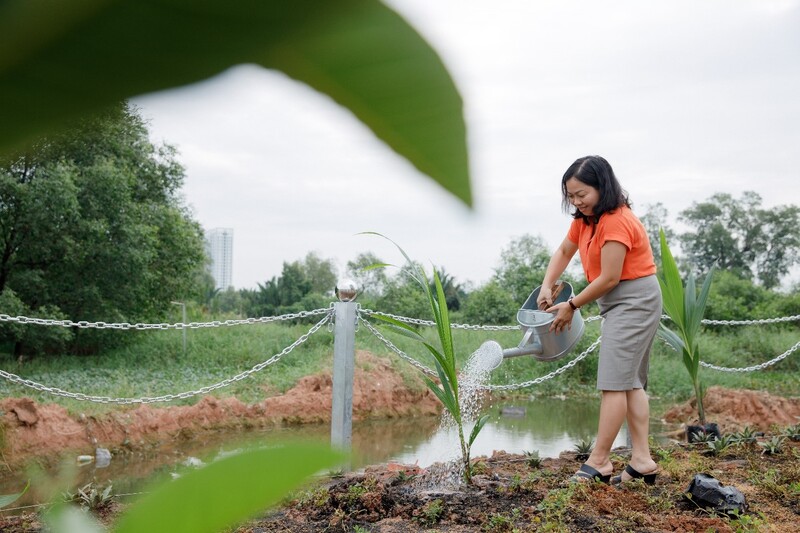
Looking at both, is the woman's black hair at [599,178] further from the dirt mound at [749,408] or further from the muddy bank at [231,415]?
the dirt mound at [749,408]

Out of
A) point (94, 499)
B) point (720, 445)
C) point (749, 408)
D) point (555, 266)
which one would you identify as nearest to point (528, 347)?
point (555, 266)

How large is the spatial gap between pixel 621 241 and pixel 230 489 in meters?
2.21

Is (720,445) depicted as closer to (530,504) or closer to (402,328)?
(530,504)

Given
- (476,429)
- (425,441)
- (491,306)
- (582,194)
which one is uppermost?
Result: (582,194)

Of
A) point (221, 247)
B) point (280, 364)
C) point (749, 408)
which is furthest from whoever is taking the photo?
point (280, 364)

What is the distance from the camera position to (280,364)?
8141 millimetres

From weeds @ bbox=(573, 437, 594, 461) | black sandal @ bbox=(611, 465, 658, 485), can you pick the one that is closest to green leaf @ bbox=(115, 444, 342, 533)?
black sandal @ bbox=(611, 465, 658, 485)

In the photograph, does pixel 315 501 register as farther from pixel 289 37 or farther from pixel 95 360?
pixel 95 360

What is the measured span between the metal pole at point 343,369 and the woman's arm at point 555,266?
0.80 metres

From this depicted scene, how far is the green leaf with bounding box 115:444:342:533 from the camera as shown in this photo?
0.10m

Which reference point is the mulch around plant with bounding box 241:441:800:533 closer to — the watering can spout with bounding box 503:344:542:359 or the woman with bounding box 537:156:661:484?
the woman with bounding box 537:156:661:484

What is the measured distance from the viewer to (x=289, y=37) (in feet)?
0.47

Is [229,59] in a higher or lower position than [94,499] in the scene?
higher

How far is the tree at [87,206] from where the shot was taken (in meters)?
0.16
